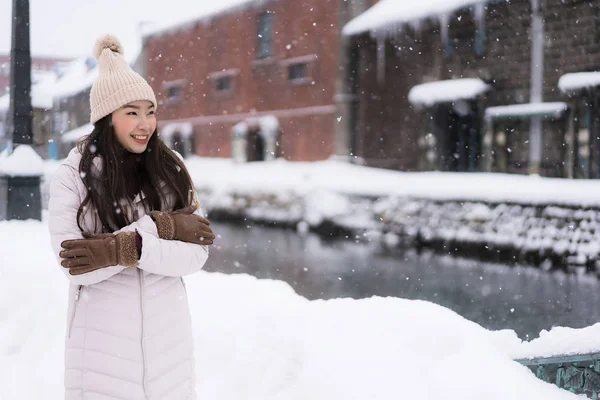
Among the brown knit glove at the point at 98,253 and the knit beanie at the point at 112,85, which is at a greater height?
the knit beanie at the point at 112,85

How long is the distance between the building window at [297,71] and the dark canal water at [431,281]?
28.0 feet

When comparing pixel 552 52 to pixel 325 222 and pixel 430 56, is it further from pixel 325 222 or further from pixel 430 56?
A: pixel 325 222

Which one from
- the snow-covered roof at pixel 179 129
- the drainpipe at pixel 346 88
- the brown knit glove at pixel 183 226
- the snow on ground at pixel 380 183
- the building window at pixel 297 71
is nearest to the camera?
the brown knit glove at pixel 183 226

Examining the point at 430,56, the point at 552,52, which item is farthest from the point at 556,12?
the point at 430,56

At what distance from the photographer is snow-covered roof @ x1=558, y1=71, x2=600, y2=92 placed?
13086 mm

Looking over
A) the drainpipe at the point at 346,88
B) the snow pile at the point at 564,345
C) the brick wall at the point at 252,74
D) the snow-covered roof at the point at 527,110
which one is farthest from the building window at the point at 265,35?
the snow pile at the point at 564,345

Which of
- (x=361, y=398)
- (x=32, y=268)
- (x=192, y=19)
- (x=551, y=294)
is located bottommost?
(x=551, y=294)

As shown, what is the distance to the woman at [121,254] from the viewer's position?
168cm

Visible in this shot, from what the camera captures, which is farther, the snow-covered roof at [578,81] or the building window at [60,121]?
the building window at [60,121]

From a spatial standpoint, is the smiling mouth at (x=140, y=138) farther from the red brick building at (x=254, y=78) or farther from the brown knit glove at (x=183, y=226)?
the red brick building at (x=254, y=78)

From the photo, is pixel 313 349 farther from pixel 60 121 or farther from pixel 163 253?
pixel 60 121

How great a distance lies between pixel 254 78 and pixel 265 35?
1.60m

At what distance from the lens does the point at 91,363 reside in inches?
68.0

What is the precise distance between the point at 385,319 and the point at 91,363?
240 centimetres
